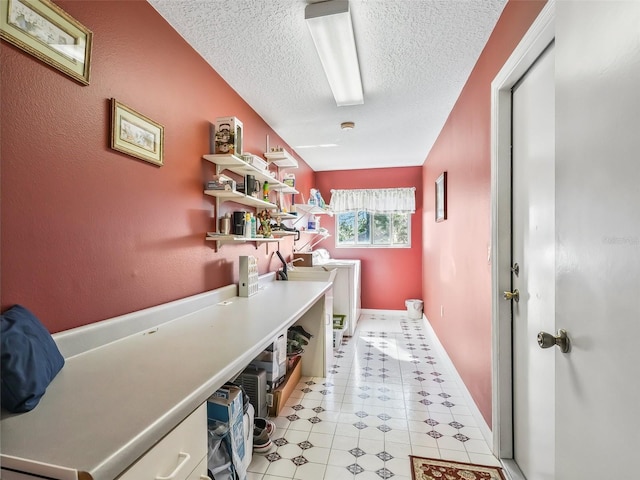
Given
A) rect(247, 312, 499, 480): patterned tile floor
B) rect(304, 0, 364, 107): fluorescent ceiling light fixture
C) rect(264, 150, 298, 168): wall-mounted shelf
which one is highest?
rect(304, 0, 364, 107): fluorescent ceiling light fixture

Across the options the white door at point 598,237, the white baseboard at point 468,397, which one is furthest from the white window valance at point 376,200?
the white door at point 598,237

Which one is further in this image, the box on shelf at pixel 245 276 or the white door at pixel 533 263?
the box on shelf at pixel 245 276

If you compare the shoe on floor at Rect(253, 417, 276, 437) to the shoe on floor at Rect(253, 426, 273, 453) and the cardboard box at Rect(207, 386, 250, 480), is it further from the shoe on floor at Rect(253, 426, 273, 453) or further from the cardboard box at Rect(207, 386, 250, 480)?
the cardboard box at Rect(207, 386, 250, 480)

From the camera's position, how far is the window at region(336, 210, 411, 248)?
492 cm

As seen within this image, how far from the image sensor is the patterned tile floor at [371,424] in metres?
1.60

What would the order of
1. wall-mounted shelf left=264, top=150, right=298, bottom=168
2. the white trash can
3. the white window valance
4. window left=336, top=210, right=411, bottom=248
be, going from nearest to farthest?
wall-mounted shelf left=264, top=150, right=298, bottom=168
the white trash can
the white window valance
window left=336, top=210, right=411, bottom=248

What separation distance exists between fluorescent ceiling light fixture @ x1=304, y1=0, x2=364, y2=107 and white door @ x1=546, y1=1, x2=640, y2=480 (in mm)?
956

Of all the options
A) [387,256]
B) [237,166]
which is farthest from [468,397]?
[387,256]

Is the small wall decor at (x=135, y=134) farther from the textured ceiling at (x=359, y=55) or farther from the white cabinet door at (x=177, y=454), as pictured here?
the white cabinet door at (x=177, y=454)

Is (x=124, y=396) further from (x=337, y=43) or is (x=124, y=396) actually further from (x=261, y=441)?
(x=337, y=43)

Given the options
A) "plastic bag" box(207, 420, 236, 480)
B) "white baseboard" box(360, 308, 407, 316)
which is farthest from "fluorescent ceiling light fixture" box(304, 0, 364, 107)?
"white baseboard" box(360, 308, 407, 316)

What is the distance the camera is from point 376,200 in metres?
4.83

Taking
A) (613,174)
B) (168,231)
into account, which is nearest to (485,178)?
(613,174)

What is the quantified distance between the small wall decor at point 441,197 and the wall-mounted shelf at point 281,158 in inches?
59.5
